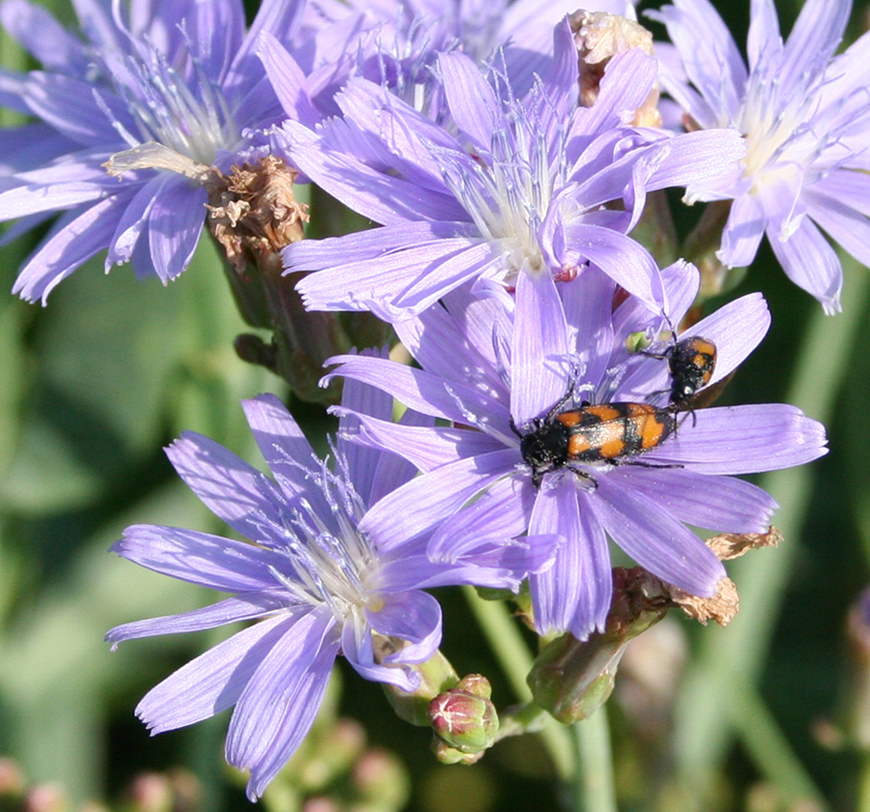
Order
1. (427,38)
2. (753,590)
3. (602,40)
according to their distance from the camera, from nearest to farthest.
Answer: (602,40), (427,38), (753,590)

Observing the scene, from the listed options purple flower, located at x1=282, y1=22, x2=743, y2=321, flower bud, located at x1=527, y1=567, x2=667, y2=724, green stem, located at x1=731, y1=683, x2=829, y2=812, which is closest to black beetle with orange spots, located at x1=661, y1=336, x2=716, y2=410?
purple flower, located at x1=282, y1=22, x2=743, y2=321

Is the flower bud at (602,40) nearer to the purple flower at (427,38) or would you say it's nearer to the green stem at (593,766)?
the purple flower at (427,38)

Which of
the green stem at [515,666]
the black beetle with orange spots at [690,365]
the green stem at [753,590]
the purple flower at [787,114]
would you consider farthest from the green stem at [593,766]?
the purple flower at [787,114]

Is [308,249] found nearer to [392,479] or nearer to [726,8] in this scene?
[392,479]

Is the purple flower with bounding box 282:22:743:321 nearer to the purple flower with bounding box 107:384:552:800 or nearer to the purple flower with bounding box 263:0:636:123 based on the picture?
the purple flower with bounding box 263:0:636:123

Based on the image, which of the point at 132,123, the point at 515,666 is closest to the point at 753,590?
the point at 515,666

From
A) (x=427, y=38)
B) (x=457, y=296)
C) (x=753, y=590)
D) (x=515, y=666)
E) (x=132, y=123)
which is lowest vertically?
(x=753, y=590)

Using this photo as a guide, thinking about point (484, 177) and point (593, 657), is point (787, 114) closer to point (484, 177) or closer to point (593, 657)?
point (484, 177)

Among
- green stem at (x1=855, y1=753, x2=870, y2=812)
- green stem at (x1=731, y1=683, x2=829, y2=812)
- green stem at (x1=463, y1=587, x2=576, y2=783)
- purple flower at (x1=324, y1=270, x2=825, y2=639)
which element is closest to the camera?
purple flower at (x1=324, y1=270, x2=825, y2=639)
